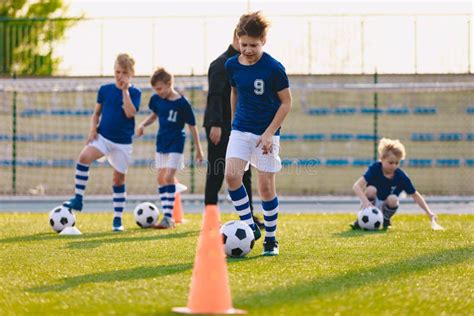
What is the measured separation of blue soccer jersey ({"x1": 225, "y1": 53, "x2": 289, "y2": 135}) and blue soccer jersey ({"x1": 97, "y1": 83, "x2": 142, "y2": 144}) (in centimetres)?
312

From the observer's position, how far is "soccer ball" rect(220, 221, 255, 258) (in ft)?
23.0

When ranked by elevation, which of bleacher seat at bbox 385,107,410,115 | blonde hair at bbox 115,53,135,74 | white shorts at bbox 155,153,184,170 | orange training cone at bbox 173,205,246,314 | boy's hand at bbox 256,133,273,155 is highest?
blonde hair at bbox 115,53,135,74

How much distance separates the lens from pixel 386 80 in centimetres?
2028

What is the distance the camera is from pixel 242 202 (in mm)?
7551

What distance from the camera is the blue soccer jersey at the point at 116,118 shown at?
33.3 ft

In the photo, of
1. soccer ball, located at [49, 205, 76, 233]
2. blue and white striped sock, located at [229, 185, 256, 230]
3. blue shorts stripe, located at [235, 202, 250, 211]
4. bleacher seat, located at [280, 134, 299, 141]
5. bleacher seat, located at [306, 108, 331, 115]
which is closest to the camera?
blue and white striped sock, located at [229, 185, 256, 230]

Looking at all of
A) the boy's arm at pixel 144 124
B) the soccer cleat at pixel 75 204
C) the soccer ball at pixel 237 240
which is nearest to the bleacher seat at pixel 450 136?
the boy's arm at pixel 144 124

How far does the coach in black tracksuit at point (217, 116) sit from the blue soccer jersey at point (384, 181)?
4.82ft

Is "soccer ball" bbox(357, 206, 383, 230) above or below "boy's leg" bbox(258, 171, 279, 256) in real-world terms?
below

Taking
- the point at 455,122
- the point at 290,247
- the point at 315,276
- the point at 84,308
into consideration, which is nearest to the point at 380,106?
the point at 455,122

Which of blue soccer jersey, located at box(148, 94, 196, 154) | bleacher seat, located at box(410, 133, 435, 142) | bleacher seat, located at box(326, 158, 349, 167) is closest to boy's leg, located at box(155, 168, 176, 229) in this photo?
blue soccer jersey, located at box(148, 94, 196, 154)

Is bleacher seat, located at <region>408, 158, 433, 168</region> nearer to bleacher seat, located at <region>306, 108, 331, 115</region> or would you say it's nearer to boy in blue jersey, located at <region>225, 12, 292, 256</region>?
bleacher seat, located at <region>306, 108, 331, 115</region>

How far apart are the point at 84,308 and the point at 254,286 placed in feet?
3.68

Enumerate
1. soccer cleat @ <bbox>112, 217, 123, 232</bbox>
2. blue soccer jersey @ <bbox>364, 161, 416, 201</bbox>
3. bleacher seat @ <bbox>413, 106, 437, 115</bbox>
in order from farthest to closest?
1. bleacher seat @ <bbox>413, 106, 437, 115</bbox>
2. blue soccer jersey @ <bbox>364, 161, 416, 201</bbox>
3. soccer cleat @ <bbox>112, 217, 123, 232</bbox>
